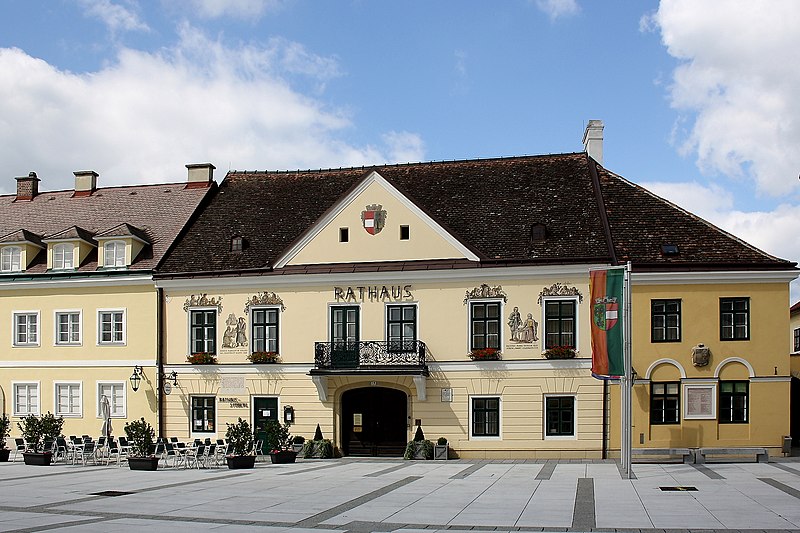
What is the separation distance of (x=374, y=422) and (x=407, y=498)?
1236 cm

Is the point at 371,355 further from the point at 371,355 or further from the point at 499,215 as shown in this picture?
the point at 499,215

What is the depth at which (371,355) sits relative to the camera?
30.5m

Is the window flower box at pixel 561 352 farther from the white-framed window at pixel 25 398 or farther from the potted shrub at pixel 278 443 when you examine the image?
the white-framed window at pixel 25 398

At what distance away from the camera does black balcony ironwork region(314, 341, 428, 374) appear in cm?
3016

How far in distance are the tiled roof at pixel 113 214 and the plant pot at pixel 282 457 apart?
372 inches

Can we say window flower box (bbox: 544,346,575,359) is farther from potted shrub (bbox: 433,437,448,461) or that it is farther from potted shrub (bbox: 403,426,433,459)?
potted shrub (bbox: 403,426,433,459)

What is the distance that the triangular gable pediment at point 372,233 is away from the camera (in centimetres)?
3080

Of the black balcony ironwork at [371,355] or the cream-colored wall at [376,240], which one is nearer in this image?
the black balcony ironwork at [371,355]

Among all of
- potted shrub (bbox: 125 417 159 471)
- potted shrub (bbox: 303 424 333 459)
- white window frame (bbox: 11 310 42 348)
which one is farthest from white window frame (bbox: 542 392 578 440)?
white window frame (bbox: 11 310 42 348)

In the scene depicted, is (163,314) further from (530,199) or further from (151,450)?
(530,199)

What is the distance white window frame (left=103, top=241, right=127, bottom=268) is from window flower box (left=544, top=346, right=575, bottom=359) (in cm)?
1664

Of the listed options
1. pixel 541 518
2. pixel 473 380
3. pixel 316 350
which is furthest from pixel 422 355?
pixel 541 518

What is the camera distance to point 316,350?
101 ft

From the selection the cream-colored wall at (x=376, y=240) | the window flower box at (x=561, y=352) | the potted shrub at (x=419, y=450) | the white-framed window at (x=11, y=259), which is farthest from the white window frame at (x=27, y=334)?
the window flower box at (x=561, y=352)
